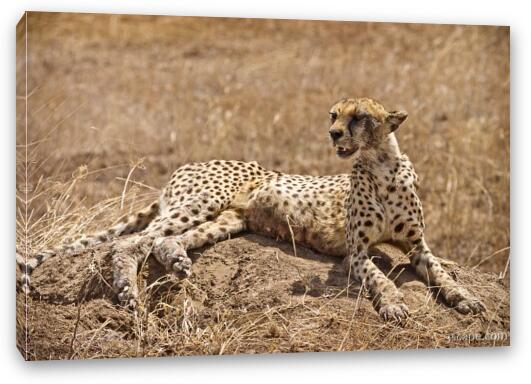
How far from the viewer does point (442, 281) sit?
6449mm

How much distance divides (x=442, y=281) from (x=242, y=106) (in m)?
2.23

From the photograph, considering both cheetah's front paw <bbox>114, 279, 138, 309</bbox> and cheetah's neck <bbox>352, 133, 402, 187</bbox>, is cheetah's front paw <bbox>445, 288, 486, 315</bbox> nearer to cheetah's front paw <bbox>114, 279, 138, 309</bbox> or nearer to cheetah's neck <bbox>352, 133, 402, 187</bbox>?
cheetah's neck <bbox>352, 133, 402, 187</bbox>

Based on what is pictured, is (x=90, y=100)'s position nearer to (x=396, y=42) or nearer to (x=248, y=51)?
(x=248, y=51)

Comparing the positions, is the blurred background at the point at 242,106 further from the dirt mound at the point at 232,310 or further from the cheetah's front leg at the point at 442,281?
the cheetah's front leg at the point at 442,281

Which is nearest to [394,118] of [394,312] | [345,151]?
[345,151]

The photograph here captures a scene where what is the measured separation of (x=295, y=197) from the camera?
6633 millimetres

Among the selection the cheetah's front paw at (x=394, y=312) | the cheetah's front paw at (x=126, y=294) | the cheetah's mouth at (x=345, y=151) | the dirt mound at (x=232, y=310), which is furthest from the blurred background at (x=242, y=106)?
the cheetah's front paw at (x=394, y=312)

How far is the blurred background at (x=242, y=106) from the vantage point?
21.4 ft

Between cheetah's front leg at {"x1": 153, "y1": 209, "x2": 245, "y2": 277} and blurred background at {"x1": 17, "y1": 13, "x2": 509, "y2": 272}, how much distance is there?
0.61 metres

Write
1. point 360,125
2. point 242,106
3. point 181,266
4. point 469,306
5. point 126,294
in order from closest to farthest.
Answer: point 126,294 < point 181,266 < point 360,125 < point 469,306 < point 242,106

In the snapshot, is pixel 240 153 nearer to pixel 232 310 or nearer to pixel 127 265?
pixel 232 310

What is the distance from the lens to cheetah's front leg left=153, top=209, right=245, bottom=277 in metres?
6.27

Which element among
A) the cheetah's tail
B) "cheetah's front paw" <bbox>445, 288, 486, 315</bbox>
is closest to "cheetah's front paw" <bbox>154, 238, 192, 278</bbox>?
the cheetah's tail
